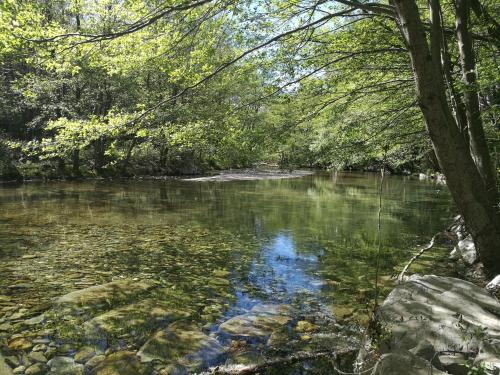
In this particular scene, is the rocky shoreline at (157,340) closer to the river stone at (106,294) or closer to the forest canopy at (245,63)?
the river stone at (106,294)

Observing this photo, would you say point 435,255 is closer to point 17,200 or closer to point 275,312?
point 275,312

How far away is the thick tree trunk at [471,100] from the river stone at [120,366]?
6.31 meters

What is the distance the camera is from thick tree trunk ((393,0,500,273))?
509 centimetres

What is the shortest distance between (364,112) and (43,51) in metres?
9.31

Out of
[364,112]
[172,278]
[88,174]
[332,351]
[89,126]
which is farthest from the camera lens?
[88,174]

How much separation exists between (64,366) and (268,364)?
97.7 inches

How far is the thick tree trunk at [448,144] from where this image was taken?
5.09 metres

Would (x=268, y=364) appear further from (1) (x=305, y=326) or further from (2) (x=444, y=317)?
(2) (x=444, y=317)

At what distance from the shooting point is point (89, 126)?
7.49 meters

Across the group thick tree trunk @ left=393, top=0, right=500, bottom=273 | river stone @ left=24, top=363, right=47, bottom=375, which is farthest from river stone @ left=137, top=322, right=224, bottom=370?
thick tree trunk @ left=393, top=0, right=500, bottom=273

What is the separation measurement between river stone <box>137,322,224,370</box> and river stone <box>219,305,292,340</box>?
0.44 meters

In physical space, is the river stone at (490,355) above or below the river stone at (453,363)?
above

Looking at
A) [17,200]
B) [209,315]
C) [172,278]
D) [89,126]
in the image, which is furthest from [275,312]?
[17,200]

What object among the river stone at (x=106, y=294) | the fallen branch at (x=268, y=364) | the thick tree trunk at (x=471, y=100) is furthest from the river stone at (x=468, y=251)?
the river stone at (x=106, y=294)
